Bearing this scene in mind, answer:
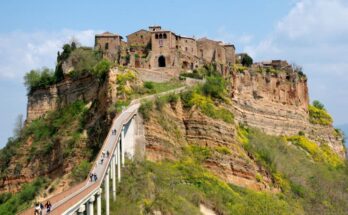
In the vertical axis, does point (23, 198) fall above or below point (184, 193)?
below

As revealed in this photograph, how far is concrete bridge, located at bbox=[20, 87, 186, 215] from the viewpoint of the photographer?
2800 centimetres

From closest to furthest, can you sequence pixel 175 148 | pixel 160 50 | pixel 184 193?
pixel 184 193, pixel 175 148, pixel 160 50

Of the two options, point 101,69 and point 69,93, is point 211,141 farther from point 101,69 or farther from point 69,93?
point 69,93

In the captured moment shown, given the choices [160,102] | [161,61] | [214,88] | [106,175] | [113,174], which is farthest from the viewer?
[161,61]

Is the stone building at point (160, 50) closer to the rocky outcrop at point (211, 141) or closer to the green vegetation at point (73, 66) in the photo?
the green vegetation at point (73, 66)

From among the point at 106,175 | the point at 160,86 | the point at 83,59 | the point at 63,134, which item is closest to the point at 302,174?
the point at 160,86

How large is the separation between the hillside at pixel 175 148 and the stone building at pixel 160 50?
1941 mm

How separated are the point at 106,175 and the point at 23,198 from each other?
60.7 ft

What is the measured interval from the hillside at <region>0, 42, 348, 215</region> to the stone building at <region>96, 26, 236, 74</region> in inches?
76.4

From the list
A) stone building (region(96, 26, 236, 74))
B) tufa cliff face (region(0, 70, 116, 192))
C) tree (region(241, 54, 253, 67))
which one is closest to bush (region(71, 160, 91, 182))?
tufa cliff face (region(0, 70, 116, 192))

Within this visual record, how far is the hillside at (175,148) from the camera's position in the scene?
159ft

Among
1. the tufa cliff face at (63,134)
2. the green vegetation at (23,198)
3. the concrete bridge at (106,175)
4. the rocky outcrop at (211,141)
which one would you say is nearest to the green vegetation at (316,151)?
the rocky outcrop at (211,141)

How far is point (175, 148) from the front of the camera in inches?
2072

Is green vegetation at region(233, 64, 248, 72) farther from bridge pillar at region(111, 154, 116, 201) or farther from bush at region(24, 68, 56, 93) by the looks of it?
bridge pillar at region(111, 154, 116, 201)
